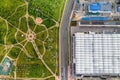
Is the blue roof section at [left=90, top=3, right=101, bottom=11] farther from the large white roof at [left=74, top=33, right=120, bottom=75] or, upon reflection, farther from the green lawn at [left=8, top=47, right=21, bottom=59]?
the green lawn at [left=8, top=47, right=21, bottom=59]


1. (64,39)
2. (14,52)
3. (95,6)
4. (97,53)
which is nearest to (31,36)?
(14,52)

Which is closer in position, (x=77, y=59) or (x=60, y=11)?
(x=77, y=59)

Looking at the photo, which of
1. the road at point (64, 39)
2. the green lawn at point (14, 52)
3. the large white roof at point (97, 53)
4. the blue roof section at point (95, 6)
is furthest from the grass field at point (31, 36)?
the blue roof section at point (95, 6)

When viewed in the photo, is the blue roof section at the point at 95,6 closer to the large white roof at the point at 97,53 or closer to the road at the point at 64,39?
the road at the point at 64,39

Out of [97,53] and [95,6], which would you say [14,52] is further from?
[95,6]

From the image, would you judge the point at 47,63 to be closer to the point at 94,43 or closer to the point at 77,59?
the point at 77,59

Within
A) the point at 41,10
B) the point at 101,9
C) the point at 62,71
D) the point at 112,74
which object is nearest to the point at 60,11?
the point at 41,10


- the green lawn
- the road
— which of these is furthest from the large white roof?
the green lawn
